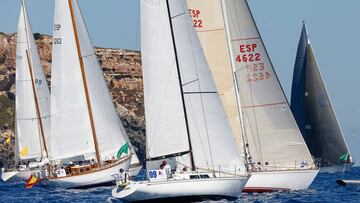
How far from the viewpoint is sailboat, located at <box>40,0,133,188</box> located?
5881cm

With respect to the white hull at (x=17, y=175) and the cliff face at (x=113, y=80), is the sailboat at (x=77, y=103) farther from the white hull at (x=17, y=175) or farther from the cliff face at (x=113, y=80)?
the cliff face at (x=113, y=80)

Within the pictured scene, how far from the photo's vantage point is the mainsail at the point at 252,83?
46.4 meters

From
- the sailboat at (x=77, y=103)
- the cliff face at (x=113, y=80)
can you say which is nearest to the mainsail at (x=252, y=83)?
the sailboat at (x=77, y=103)

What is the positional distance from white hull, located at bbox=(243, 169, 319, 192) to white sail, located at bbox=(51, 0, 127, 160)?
15509 mm

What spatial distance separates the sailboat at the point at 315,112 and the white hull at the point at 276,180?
1970 centimetres

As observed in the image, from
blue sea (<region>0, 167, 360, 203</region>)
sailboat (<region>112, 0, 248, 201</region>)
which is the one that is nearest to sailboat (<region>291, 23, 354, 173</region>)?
blue sea (<region>0, 167, 360, 203</region>)

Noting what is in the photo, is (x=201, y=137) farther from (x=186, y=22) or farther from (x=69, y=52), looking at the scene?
(x=69, y=52)

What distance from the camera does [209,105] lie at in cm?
3853

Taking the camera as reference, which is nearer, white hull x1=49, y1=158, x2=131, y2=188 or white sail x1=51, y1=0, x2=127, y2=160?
white hull x1=49, y1=158, x2=131, y2=188

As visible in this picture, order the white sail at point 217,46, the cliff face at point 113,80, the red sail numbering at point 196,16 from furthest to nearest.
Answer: the cliff face at point 113,80
the white sail at point 217,46
the red sail numbering at point 196,16

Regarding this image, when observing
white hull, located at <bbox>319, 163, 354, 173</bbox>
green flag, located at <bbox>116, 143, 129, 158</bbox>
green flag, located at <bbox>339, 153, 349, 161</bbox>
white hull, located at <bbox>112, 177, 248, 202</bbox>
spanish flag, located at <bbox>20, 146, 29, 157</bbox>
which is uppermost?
spanish flag, located at <bbox>20, 146, 29, 157</bbox>

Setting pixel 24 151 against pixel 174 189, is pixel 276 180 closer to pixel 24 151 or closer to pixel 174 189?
pixel 174 189

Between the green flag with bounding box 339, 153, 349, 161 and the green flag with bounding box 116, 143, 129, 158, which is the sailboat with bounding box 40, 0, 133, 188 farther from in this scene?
the green flag with bounding box 339, 153, 349, 161

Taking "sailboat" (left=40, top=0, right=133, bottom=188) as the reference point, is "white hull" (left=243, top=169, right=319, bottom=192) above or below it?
below
